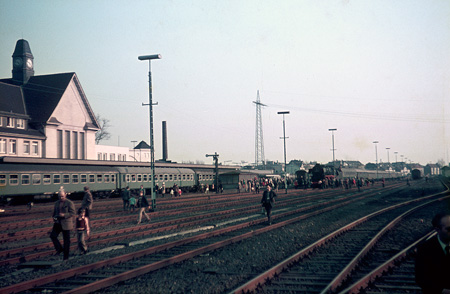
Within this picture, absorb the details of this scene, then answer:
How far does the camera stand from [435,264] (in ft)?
12.7

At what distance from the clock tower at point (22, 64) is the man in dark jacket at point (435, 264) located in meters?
64.1

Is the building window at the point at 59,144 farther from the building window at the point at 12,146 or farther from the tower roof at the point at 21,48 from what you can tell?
the tower roof at the point at 21,48

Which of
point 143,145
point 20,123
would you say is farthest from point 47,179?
point 143,145

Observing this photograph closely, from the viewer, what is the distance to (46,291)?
8219 mm

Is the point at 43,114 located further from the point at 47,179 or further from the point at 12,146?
the point at 47,179

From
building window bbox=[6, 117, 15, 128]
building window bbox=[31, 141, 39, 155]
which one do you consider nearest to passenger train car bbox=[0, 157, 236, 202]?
building window bbox=[31, 141, 39, 155]

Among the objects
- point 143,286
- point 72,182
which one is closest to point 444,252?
point 143,286

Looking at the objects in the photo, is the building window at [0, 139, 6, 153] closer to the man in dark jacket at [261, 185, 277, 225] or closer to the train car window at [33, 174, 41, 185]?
the train car window at [33, 174, 41, 185]

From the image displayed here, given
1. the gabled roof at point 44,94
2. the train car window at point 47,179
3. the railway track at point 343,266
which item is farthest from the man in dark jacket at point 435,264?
the gabled roof at point 44,94

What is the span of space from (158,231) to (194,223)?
2.75 metres

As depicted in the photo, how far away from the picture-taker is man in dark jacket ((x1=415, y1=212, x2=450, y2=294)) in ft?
12.6

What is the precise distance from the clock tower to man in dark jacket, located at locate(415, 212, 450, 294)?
2525 inches

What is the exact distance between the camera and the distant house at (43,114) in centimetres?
5041

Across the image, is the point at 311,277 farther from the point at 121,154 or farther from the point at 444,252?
the point at 121,154
